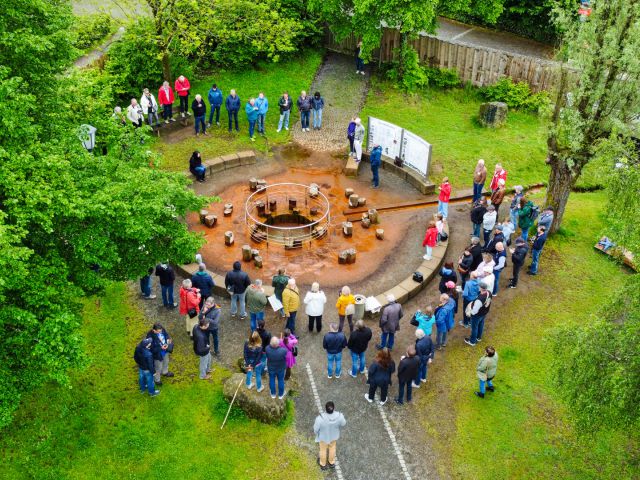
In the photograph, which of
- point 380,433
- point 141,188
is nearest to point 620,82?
point 380,433

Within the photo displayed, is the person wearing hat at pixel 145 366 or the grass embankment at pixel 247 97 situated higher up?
the grass embankment at pixel 247 97

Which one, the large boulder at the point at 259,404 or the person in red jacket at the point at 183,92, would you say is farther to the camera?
the person in red jacket at the point at 183,92

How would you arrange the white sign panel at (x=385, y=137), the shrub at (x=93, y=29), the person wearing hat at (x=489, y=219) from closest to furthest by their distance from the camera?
the person wearing hat at (x=489, y=219), the white sign panel at (x=385, y=137), the shrub at (x=93, y=29)

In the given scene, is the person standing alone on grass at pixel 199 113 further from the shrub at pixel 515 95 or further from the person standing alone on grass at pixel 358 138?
the shrub at pixel 515 95

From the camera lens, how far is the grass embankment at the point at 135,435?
44.8 ft

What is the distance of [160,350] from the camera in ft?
48.6

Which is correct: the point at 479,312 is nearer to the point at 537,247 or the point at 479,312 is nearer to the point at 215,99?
the point at 537,247

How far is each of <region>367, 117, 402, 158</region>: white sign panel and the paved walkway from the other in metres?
1.43

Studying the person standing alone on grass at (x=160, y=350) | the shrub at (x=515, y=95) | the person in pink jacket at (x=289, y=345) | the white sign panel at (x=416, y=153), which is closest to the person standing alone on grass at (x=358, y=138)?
the white sign panel at (x=416, y=153)

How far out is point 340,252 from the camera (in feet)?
65.1

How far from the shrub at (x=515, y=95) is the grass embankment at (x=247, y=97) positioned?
25.8 feet

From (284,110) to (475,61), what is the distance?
29.7 ft

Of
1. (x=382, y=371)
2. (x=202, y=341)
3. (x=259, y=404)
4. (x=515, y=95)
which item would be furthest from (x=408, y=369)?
(x=515, y=95)

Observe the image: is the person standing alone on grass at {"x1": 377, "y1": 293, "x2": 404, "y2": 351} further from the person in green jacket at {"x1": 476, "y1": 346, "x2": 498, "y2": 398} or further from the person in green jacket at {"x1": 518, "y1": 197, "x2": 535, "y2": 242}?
the person in green jacket at {"x1": 518, "y1": 197, "x2": 535, "y2": 242}
